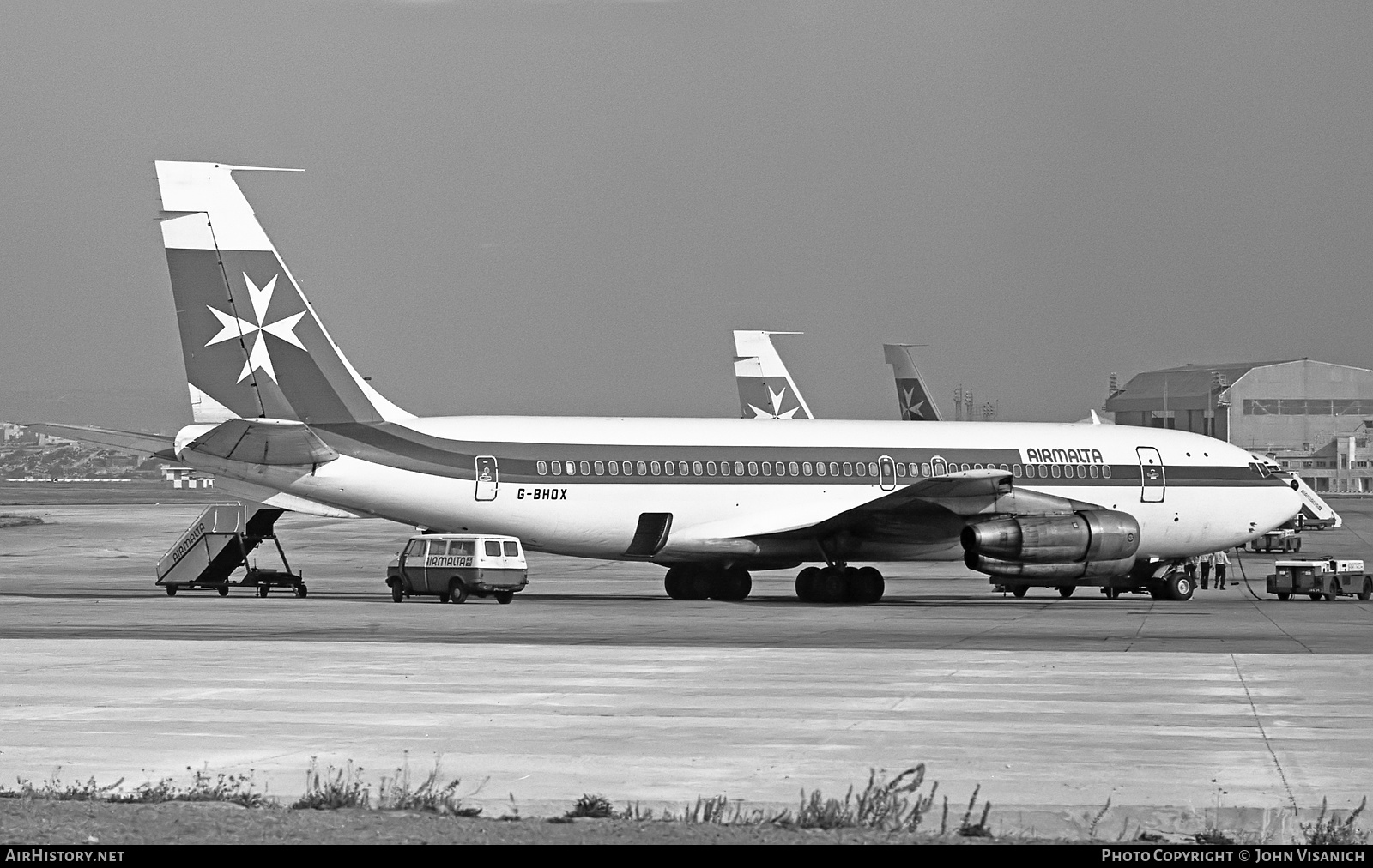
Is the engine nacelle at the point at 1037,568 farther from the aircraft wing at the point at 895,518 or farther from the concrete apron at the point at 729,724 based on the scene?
the concrete apron at the point at 729,724

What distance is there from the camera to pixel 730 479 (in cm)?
3741

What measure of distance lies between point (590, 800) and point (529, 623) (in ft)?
57.1

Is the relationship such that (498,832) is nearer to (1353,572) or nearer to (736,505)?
(736,505)

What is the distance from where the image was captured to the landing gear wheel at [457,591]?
34.5m

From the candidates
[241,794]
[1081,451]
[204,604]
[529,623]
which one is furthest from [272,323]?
[241,794]

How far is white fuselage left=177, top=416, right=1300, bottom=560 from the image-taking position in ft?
112

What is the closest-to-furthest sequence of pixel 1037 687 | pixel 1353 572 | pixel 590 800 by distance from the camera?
1. pixel 590 800
2. pixel 1037 687
3. pixel 1353 572

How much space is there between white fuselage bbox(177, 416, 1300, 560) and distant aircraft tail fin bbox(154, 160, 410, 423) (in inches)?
36.2

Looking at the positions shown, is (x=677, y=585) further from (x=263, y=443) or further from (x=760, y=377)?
(x=760, y=377)

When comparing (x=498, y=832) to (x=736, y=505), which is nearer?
(x=498, y=832)

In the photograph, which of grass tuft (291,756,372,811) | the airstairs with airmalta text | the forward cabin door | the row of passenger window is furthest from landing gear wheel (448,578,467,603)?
grass tuft (291,756,372,811)

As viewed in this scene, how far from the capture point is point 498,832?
1015 cm

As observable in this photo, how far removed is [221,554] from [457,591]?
315 inches

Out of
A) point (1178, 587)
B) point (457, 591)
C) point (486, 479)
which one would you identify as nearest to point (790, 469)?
point (486, 479)
